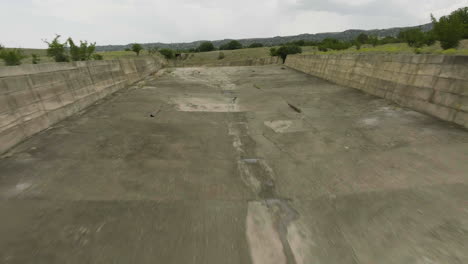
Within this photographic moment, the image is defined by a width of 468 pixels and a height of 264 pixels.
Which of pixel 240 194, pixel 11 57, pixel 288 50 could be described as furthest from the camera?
pixel 288 50

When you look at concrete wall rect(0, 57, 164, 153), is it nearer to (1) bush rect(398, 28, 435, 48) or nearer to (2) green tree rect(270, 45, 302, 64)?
(1) bush rect(398, 28, 435, 48)

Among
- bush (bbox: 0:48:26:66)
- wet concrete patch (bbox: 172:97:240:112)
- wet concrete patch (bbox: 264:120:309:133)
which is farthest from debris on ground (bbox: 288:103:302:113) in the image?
bush (bbox: 0:48:26:66)

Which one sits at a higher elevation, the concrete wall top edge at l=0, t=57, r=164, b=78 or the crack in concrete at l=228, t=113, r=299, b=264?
the concrete wall top edge at l=0, t=57, r=164, b=78

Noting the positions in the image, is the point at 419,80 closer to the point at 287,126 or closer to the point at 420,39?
the point at 287,126

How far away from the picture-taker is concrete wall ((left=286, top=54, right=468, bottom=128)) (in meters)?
4.75

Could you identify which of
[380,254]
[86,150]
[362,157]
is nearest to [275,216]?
[380,254]

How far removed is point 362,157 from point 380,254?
2.14 meters

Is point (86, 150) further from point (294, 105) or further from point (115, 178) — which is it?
point (294, 105)

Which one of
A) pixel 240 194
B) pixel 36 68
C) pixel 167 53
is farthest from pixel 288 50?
pixel 240 194

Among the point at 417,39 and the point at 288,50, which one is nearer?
the point at 417,39

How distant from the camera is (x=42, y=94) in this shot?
5.24 metres

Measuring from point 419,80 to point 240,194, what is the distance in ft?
21.0

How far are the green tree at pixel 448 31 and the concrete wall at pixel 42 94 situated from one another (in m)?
12.6

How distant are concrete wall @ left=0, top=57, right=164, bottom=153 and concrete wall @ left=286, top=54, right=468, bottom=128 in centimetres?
959
